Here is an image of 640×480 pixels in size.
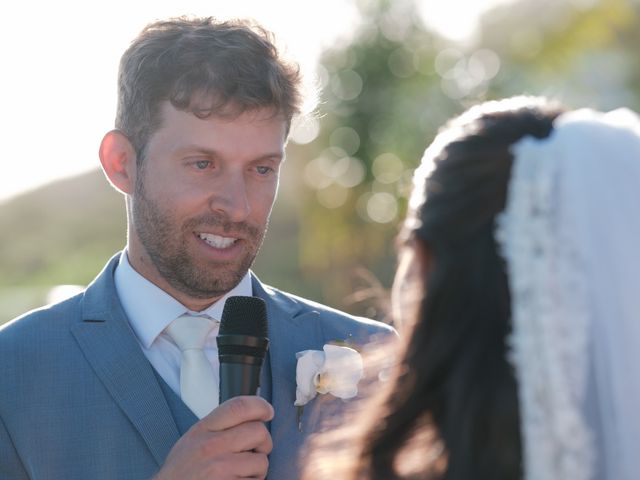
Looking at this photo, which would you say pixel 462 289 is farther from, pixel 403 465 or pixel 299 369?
pixel 299 369

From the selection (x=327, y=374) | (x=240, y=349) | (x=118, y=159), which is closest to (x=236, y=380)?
(x=240, y=349)

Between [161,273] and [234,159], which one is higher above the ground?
[234,159]

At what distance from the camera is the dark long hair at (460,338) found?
2270mm

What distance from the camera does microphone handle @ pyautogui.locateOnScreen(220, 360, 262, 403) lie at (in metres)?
3.12

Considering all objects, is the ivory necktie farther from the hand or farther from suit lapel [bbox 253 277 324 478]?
the hand

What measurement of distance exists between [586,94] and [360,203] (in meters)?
8.93

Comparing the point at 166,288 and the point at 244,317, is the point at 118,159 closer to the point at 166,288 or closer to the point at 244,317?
the point at 166,288

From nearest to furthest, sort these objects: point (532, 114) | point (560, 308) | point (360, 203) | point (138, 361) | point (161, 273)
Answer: point (560, 308), point (532, 114), point (138, 361), point (161, 273), point (360, 203)

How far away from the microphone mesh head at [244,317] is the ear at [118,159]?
3.15ft

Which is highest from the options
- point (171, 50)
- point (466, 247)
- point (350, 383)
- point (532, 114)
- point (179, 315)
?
point (171, 50)

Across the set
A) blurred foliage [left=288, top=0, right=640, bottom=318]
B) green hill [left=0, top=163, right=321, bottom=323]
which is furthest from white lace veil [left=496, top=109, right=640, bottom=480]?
green hill [left=0, top=163, right=321, bottom=323]

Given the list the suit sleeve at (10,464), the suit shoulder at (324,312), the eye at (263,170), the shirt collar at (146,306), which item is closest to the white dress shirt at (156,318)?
the shirt collar at (146,306)

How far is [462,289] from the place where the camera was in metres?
2.32

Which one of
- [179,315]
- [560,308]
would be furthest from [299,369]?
[560,308]
